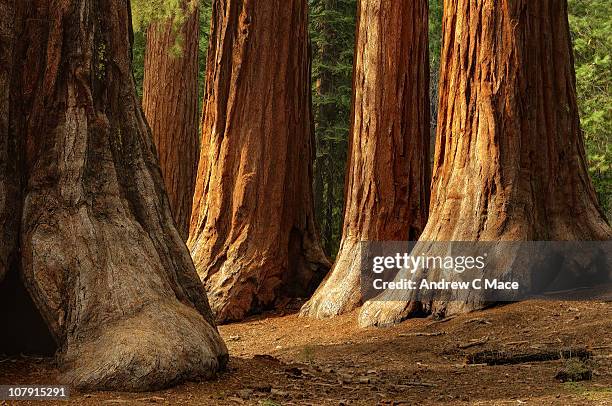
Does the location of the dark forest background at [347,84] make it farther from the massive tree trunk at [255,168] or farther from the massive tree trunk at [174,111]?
the massive tree trunk at [255,168]

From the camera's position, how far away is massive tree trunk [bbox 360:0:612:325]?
825cm

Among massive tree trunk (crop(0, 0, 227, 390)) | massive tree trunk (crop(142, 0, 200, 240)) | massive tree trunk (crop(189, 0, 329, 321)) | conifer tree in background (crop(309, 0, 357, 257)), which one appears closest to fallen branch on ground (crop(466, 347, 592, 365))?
massive tree trunk (crop(0, 0, 227, 390))

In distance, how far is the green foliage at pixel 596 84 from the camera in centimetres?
1814

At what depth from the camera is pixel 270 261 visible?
10930mm

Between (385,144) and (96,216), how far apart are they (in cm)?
561

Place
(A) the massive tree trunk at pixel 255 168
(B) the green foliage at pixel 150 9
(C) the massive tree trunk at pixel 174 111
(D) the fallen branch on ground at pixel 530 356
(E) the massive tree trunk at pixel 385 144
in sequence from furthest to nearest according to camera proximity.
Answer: (C) the massive tree trunk at pixel 174 111 < (A) the massive tree trunk at pixel 255 168 < (B) the green foliage at pixel 150 9 < (E) the massive tree trunk at pixel 385 144 < (D) the fallen branch on ground at pixel 530 356

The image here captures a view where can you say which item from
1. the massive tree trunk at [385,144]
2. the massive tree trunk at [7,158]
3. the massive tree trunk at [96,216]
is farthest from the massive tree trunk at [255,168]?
the massive tree trunk at [7,158]

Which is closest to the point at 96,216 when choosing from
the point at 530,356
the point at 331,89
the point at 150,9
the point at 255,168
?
the point at 530,356

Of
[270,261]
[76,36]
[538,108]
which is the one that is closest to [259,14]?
[270,261]

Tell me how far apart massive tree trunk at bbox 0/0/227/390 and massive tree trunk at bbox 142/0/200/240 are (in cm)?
986

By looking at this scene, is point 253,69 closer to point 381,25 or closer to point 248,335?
point 381,25

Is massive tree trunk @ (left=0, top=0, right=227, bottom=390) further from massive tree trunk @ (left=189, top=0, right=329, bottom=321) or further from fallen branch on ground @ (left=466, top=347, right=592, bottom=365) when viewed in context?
massive tree trunk @ (left=189, top=0, right=329, bottom=321)

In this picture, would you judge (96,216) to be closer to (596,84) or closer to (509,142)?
(509,142)

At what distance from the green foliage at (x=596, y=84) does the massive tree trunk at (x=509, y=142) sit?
9.20 metres
